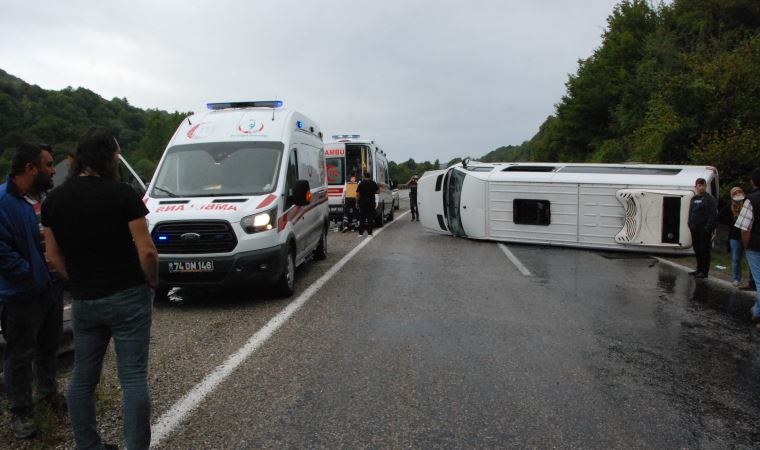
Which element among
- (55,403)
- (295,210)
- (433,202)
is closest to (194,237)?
(295,210)

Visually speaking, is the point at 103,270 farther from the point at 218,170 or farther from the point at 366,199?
the point at 366,199

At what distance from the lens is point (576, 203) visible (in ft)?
43.6

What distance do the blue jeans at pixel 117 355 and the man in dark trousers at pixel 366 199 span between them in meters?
12.3

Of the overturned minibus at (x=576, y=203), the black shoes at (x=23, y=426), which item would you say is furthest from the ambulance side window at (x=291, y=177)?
the overturned minibus at (x=576, y=203)

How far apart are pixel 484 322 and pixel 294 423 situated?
3.21 m

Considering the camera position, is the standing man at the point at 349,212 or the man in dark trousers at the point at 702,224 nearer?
the man in dark trousers at the point at 702,224

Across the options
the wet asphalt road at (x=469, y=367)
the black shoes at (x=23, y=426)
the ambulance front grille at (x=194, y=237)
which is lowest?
the wet asphalt road at (x=469, y=367)

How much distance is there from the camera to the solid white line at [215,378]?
12.1ft

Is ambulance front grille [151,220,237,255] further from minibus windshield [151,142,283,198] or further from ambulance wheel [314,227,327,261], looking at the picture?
ambulance wheel [314,227,327,261]

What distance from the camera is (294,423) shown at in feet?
12.3

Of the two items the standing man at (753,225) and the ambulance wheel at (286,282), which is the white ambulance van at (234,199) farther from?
the standing man at (753,225)

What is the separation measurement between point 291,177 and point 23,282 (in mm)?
5013

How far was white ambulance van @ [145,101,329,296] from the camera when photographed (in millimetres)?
6809

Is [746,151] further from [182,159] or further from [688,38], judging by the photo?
[688,38]
